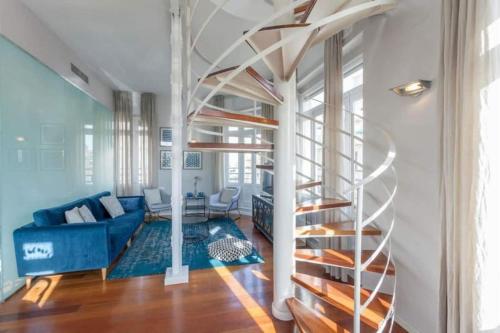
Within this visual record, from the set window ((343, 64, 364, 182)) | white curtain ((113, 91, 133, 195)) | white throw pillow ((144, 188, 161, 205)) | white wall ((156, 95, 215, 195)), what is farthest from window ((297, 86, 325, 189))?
white curtain ((113, 91, 133, 195))

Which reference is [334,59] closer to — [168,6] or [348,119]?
[348,119]

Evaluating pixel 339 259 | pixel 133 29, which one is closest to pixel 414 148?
pixel 339 259

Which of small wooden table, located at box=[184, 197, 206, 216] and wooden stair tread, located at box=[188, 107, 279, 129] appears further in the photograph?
small wooden table, located at box=[184, 197, 206, 216]

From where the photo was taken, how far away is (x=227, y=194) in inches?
230

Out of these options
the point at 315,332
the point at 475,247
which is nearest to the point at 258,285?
the point at 315,332

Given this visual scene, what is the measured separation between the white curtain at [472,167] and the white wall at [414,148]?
0.23 metres

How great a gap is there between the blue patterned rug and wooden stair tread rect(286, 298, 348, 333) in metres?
1.44

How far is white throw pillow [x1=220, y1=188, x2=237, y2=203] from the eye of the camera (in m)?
5.77

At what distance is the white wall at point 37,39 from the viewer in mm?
2482

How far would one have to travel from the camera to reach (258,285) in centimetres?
262

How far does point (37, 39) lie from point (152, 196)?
143 inches

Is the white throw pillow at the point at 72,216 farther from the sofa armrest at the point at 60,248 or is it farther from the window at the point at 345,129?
the window at the point at 345,129

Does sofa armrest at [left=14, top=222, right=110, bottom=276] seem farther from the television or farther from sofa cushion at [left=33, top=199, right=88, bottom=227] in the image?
the television

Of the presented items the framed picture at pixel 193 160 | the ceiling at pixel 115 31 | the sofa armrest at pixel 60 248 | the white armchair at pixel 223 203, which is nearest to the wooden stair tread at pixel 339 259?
the sofa armrest at pixel 60 248
